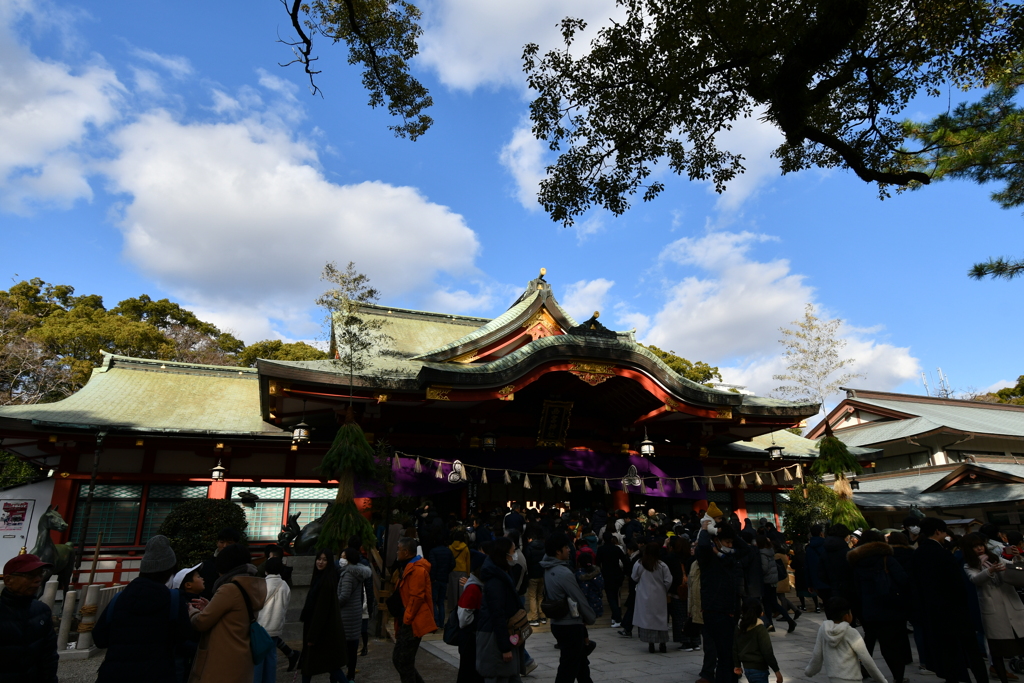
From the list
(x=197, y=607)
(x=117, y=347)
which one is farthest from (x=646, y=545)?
(x=117, y=347)

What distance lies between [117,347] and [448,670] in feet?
109

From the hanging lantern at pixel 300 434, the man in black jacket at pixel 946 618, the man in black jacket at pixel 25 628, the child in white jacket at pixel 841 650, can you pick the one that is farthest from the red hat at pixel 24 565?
the hanging lantern at pixel 300 434

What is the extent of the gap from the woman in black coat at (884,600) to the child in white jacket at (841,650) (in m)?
1.10

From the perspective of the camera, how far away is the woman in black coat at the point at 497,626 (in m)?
4.79

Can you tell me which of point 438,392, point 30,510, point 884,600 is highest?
point 438,392

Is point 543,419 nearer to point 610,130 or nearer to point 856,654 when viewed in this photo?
point 610,130

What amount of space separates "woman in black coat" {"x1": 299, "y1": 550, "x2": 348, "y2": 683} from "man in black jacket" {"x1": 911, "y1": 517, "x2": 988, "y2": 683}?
6.11 metres

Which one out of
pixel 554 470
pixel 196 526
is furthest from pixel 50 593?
pixel 554 470

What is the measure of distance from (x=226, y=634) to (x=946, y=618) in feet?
22.5

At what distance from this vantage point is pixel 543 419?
53.3ft

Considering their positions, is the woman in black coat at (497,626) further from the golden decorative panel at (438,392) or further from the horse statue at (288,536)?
the golden decorative panel at (438,392)

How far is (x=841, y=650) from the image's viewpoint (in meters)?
5.22

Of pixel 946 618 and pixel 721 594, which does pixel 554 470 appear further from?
pixel 946 618

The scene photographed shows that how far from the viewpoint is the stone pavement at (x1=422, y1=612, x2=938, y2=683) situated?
21.7ft
